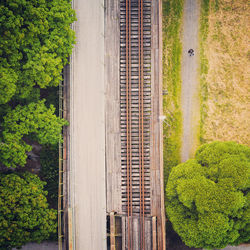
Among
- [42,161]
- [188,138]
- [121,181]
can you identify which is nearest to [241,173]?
[188,138]

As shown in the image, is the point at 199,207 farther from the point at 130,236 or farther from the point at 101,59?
the point at 101,59

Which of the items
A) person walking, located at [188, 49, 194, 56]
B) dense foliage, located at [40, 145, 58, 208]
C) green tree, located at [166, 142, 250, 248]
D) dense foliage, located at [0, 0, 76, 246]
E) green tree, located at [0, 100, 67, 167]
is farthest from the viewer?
person walking, located at [188, 49, 194, 56]

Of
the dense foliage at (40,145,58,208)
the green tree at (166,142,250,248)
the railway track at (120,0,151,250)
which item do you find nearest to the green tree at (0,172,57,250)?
the dense foliage at (40,145,58,208)

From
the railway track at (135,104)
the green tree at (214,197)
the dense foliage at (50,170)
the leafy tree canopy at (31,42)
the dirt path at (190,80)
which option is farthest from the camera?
the dirt path at (190,80)

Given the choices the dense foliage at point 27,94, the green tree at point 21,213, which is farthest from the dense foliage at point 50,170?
the green tree at point 21,213

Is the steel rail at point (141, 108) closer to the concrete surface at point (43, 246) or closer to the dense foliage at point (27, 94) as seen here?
the dense foliage at point (27, 94)

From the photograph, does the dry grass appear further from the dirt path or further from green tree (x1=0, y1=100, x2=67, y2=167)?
green tree (x1=0, y1=100, x2=67, y2=167)
